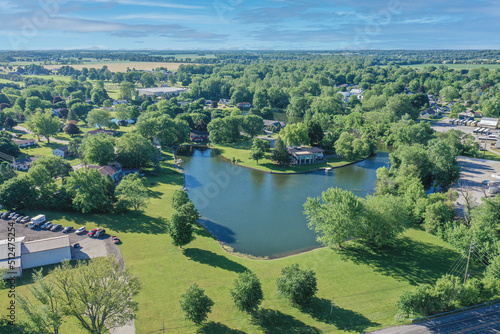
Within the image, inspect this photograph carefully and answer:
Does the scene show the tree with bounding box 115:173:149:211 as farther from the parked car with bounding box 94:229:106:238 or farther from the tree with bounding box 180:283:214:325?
the tree with bounding box 180:283:214:325

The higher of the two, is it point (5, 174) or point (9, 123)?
point (9, 123)

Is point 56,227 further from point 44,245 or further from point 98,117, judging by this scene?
point 98,117

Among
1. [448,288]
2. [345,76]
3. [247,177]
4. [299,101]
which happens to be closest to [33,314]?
[448,288]

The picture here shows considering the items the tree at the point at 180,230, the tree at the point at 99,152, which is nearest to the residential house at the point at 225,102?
the tree at the point at 99,152

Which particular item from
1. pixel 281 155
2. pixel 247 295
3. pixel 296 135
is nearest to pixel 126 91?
pixel 296 135

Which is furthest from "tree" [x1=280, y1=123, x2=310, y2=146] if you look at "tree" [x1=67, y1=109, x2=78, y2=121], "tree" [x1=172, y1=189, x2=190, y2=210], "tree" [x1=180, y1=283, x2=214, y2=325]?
"tree" [x1=67, y1=109, x2=78, y2=121]

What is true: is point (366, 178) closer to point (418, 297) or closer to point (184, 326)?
point (418, 297)
